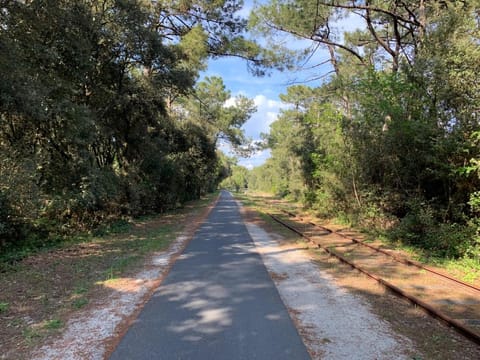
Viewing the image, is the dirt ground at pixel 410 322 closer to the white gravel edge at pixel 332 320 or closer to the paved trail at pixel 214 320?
the white gravel edge at pixel 332 320

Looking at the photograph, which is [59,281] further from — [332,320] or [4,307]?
[332,320]

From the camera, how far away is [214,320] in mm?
4148

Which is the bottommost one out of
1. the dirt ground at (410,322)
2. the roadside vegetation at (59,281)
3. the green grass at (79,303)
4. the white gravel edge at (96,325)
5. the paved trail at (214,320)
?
the roadside vegetation at (59,281)

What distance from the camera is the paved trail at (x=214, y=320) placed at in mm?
3377

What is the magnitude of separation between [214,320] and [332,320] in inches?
Result: 63.0

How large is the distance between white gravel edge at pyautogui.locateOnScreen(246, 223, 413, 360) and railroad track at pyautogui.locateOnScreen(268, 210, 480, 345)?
84 cm

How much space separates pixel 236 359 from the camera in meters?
3.23

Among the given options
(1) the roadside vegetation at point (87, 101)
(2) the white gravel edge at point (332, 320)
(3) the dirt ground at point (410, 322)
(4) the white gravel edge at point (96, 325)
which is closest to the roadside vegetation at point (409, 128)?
(3) the dirt ground at point (410, 322)

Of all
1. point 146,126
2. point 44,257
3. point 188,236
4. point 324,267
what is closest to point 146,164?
point 146,126

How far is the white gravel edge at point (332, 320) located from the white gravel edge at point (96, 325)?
233 cm

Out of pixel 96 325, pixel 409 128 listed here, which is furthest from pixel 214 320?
pixel 409 128

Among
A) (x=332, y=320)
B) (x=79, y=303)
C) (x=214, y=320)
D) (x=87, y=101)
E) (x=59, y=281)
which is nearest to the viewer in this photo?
(x=214, y=320)

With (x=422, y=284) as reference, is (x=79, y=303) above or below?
below

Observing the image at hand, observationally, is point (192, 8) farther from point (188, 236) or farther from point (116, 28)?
point (188, 236)
